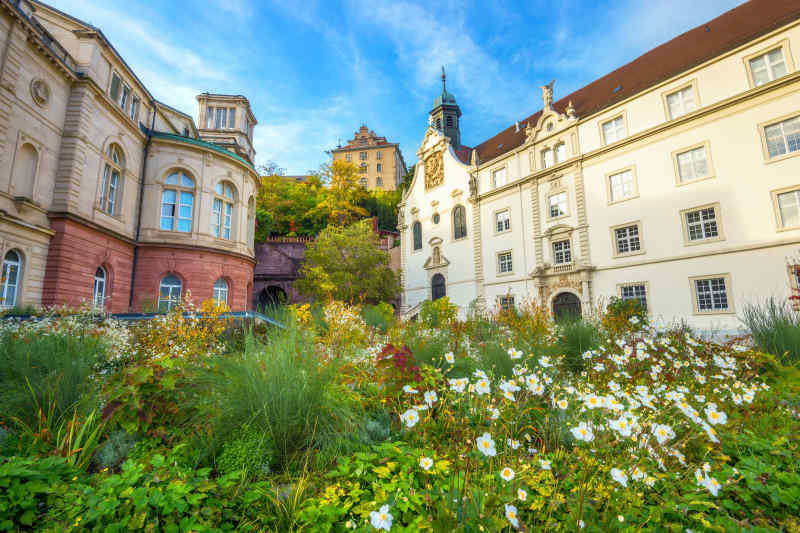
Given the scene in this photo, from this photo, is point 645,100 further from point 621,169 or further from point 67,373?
point 67,373

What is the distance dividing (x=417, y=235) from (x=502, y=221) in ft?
28.1

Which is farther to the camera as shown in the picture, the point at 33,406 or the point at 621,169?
the point at 621,169

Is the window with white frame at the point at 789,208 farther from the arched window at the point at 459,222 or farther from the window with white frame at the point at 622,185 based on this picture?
the arched window at the point at 459,222

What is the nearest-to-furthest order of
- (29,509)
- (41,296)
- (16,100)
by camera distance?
(29,509)
(16,100)
(41,296)

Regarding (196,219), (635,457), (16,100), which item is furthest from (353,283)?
(635,457)

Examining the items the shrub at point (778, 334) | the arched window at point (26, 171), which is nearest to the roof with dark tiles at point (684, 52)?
the shrub at point (778, 334)

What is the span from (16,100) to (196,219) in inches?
305

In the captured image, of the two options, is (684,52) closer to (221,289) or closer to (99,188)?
(221,289)

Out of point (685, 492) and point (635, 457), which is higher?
point (635, 457)

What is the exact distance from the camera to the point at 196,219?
18172 millimetres

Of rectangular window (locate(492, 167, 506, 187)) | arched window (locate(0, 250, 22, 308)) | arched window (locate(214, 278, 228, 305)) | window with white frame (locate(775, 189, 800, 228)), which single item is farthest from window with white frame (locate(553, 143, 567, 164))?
arched window (locate(0, 250, 22, 308))

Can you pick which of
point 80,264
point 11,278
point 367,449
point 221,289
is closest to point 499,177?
point 221,289

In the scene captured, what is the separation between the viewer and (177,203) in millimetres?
18031

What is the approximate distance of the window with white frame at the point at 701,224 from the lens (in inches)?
617
